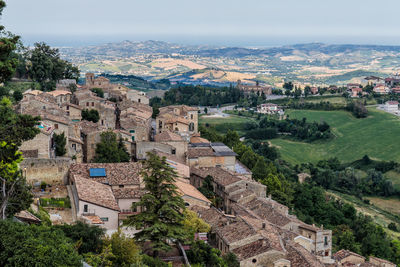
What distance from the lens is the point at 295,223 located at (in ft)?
112

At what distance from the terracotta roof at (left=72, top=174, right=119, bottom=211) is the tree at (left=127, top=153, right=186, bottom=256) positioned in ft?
12.0

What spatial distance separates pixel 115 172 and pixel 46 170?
3.85 metres

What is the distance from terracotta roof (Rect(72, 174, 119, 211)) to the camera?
86.4ft

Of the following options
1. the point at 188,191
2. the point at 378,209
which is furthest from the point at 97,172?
the point at 378,209

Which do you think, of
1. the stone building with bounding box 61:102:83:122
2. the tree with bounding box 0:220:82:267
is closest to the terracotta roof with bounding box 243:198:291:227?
the stone building with bounding box 61:102:83:122

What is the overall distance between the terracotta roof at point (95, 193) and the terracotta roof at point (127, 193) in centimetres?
43

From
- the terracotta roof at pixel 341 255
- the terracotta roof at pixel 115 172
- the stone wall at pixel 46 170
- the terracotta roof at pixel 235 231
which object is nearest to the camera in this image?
the terracotta roof at pixel 235 231

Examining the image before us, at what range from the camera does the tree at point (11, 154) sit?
1842 cm

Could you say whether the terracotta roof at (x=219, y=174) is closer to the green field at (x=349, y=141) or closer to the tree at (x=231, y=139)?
the tree at (x=231, y=139)

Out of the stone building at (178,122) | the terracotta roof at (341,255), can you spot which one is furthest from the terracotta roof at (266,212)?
the stone building at (178,122)

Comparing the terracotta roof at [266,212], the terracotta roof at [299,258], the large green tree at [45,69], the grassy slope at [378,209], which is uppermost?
the large green tree at [45,69]

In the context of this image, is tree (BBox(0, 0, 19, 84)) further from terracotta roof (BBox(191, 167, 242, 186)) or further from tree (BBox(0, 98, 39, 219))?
terracotta roof (BBox(191, 167, 242, 186))

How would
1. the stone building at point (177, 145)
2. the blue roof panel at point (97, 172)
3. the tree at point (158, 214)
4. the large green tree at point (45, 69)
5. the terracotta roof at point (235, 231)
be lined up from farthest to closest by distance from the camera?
the large green tree at point (45, 69) < the stone building at point (177, 145) < the blue roof panel at point (97, 172) < the terracotta roof at point (235, 231) < the tree at point (158, 214)

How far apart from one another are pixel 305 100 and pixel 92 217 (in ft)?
359
